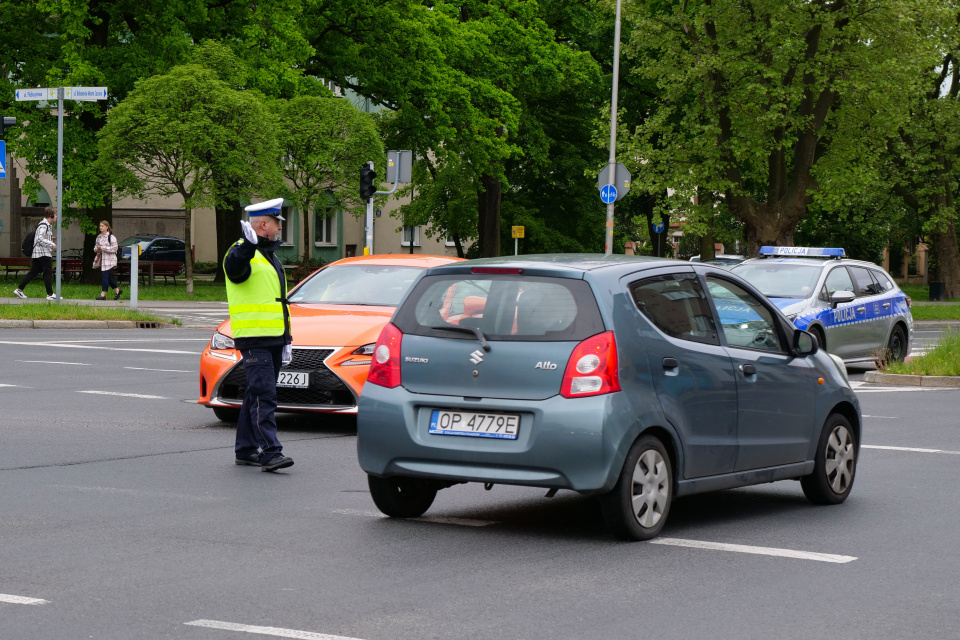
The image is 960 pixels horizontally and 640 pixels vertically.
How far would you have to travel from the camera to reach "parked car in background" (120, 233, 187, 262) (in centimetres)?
5806

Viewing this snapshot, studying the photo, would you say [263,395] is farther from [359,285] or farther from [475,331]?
[359,285]

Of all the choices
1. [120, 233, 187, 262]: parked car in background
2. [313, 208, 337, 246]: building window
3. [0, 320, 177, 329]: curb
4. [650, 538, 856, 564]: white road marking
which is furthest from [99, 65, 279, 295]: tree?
[313, 208, 337, 246]: building window

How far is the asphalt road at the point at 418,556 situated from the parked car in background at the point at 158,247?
1885 inches

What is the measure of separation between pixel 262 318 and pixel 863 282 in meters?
12.3

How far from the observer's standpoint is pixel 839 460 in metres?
8.92

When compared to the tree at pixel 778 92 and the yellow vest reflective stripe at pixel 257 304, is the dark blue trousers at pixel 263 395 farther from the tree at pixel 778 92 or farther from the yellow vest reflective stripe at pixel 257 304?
the tree at pixel 778 92

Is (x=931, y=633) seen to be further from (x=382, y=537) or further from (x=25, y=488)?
(x=25, y=488)

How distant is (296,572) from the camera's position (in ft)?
21.1

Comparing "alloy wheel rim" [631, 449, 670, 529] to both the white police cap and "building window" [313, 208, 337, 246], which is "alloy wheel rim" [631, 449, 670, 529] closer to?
the white police cap

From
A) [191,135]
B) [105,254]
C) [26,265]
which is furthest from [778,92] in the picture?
[26,265]

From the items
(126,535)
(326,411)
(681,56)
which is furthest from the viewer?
(681,56)

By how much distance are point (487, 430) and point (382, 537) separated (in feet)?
2.55

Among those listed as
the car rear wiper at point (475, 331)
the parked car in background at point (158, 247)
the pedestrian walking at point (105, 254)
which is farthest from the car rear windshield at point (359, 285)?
the parked car in background at point (158, 247)

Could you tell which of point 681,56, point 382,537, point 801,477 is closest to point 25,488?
point 382,537
